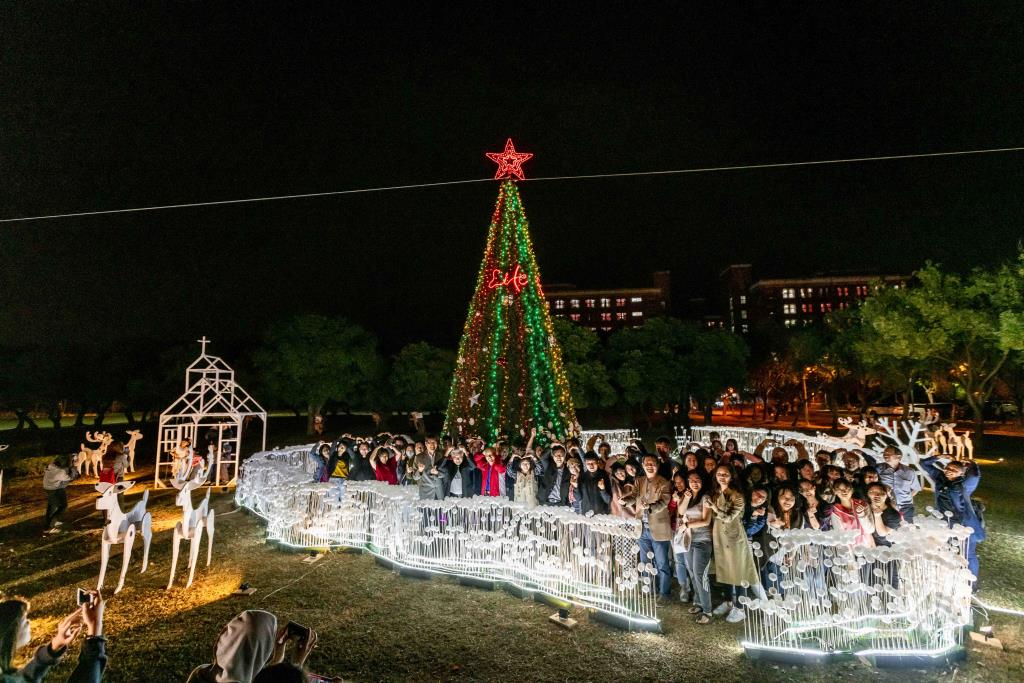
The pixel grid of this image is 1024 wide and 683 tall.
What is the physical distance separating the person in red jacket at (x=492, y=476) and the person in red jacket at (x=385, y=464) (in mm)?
1723

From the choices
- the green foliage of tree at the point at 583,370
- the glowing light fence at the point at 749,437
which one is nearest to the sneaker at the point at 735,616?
the glowing light fence at the point at 749,437

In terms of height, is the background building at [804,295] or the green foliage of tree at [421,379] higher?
the background building at [804,295]

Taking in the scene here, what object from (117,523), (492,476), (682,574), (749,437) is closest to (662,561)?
(682,574)

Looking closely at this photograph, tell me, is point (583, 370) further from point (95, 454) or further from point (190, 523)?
point (190, 523)

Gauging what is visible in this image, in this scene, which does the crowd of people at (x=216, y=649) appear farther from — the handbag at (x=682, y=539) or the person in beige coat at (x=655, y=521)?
the person in beige coat at (x=655, y=521)

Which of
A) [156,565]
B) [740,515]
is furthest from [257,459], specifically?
[740,515]

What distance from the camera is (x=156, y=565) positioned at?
8164 mm

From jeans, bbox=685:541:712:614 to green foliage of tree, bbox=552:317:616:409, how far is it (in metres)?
22.2

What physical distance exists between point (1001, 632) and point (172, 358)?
41.5 metres

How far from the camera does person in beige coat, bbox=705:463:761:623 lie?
596cm

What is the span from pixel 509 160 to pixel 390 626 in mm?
13470

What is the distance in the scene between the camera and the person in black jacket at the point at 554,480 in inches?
313

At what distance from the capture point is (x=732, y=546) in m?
6.00

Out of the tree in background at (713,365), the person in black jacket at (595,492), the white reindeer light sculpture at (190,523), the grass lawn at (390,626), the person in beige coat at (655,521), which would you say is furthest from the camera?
the tree in background at (713,365)
